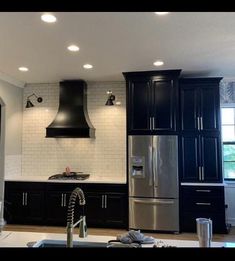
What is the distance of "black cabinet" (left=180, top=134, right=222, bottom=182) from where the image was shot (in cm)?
485

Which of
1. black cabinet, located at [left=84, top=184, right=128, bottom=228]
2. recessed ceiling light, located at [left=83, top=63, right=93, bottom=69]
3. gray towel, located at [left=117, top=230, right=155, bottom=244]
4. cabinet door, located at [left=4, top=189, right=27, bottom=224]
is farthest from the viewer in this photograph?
cabinet door, located at [left=4, top=189, right=27, bottom=224]

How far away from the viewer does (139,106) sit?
16.3 ft

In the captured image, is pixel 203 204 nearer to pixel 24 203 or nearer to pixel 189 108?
pixel 189 108

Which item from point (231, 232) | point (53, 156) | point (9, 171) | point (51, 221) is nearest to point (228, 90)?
point (231, 232)

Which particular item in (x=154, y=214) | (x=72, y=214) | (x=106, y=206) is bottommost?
(x=154, y=214)

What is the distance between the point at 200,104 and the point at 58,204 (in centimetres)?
319

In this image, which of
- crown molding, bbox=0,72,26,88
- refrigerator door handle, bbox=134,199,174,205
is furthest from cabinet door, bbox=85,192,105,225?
crown molding, bbox=0,72,26,88

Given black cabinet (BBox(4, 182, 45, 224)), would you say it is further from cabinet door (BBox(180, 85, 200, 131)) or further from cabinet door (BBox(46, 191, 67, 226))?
cabinet door (BBox(180, 85, 200, 131))

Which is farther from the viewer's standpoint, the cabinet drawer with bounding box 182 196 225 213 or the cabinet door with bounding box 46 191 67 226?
the cabinet door with bounding box 46 191 67 226

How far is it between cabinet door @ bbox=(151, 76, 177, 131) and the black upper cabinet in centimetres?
26

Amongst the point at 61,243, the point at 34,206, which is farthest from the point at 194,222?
the point at 61,243

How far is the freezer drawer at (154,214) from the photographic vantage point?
4.70 metres

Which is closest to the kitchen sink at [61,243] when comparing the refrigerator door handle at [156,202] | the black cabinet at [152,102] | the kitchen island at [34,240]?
the kitchen island at [34,240]
